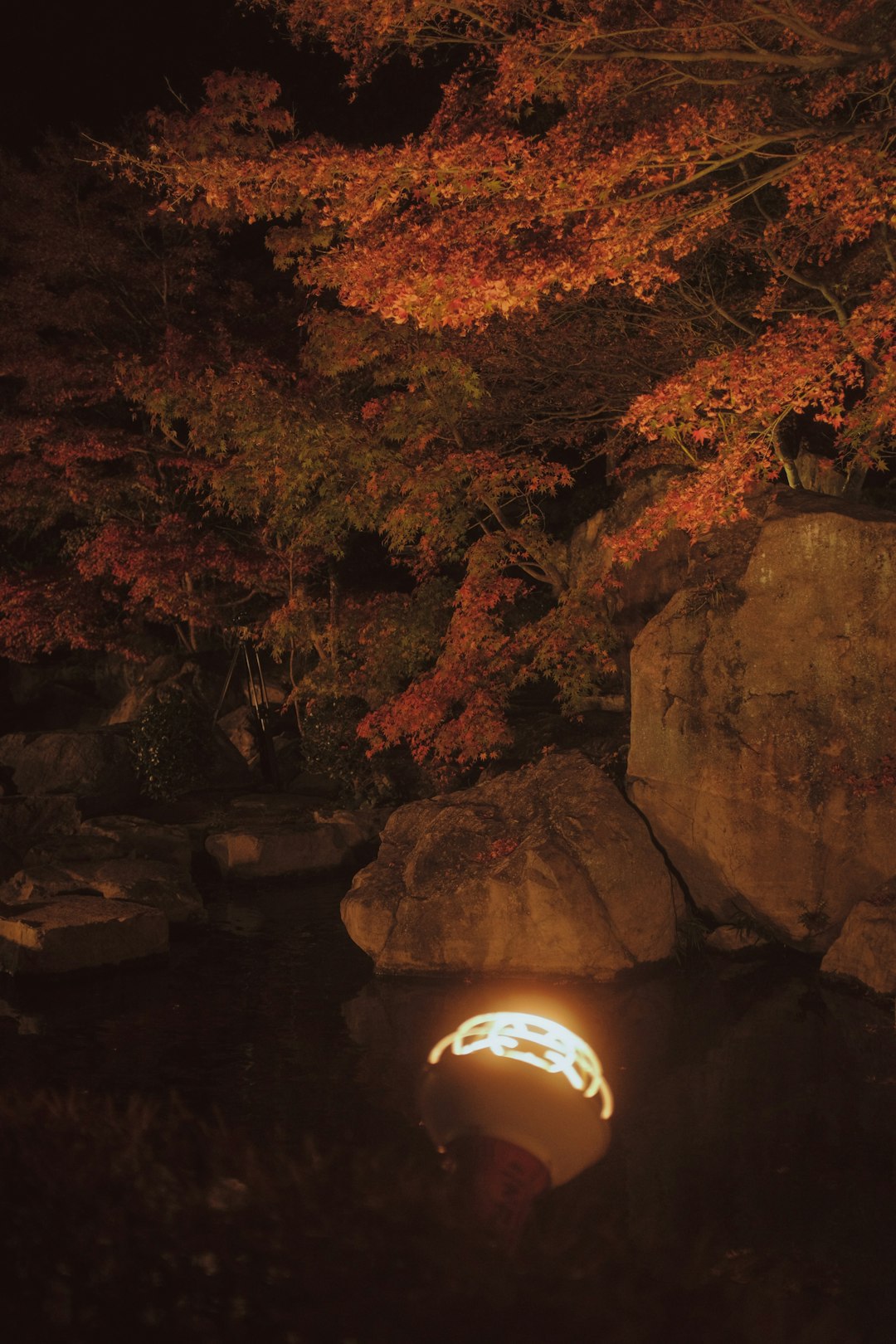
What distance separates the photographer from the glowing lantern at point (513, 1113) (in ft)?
19.4

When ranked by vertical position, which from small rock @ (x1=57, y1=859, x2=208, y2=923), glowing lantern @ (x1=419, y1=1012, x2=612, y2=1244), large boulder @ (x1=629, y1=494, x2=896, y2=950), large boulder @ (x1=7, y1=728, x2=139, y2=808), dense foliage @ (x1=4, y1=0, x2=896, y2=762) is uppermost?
dense foliage @ (x1=4, y1=0, x2=896, y2=762)

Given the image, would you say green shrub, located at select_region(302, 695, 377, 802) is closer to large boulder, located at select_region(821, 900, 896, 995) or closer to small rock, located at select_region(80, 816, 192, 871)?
small rock, located at select_region(80, 816, 192, 871)

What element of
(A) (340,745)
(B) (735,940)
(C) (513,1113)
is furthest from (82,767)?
(C) (513,1113)

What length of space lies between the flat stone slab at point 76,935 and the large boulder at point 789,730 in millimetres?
4741

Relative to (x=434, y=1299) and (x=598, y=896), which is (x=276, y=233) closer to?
(x=598, y=896)

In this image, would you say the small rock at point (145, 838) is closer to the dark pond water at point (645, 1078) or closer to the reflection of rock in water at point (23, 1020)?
the dark pond water at point (645, 1078)

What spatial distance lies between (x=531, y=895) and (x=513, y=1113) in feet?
7.85

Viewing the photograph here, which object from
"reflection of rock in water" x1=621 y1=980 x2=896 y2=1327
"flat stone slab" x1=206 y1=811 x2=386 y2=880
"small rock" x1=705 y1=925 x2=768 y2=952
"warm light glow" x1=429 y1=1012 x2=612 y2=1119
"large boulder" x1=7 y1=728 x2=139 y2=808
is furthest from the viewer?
"large boulder" x1=7 y1=728 x2=139 y2=808

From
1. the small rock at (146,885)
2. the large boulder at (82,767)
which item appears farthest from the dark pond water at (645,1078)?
the large boulder at (82,767)

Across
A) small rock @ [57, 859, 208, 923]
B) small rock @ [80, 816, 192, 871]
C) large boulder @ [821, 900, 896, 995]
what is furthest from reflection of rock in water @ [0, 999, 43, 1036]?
large boulder @ [821, 900, 896, 995]

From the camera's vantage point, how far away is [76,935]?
373 inches

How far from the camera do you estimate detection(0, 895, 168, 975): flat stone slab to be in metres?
9.39

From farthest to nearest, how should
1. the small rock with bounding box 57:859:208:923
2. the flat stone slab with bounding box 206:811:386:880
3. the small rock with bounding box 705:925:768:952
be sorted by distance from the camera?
the flat stone slab with bounding box 206:811:386:880 < the small rock with bounding box 57:859:208:923 < the small rock with bounding box 705:925:768:952

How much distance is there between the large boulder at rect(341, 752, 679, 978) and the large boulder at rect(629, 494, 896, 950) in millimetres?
602
